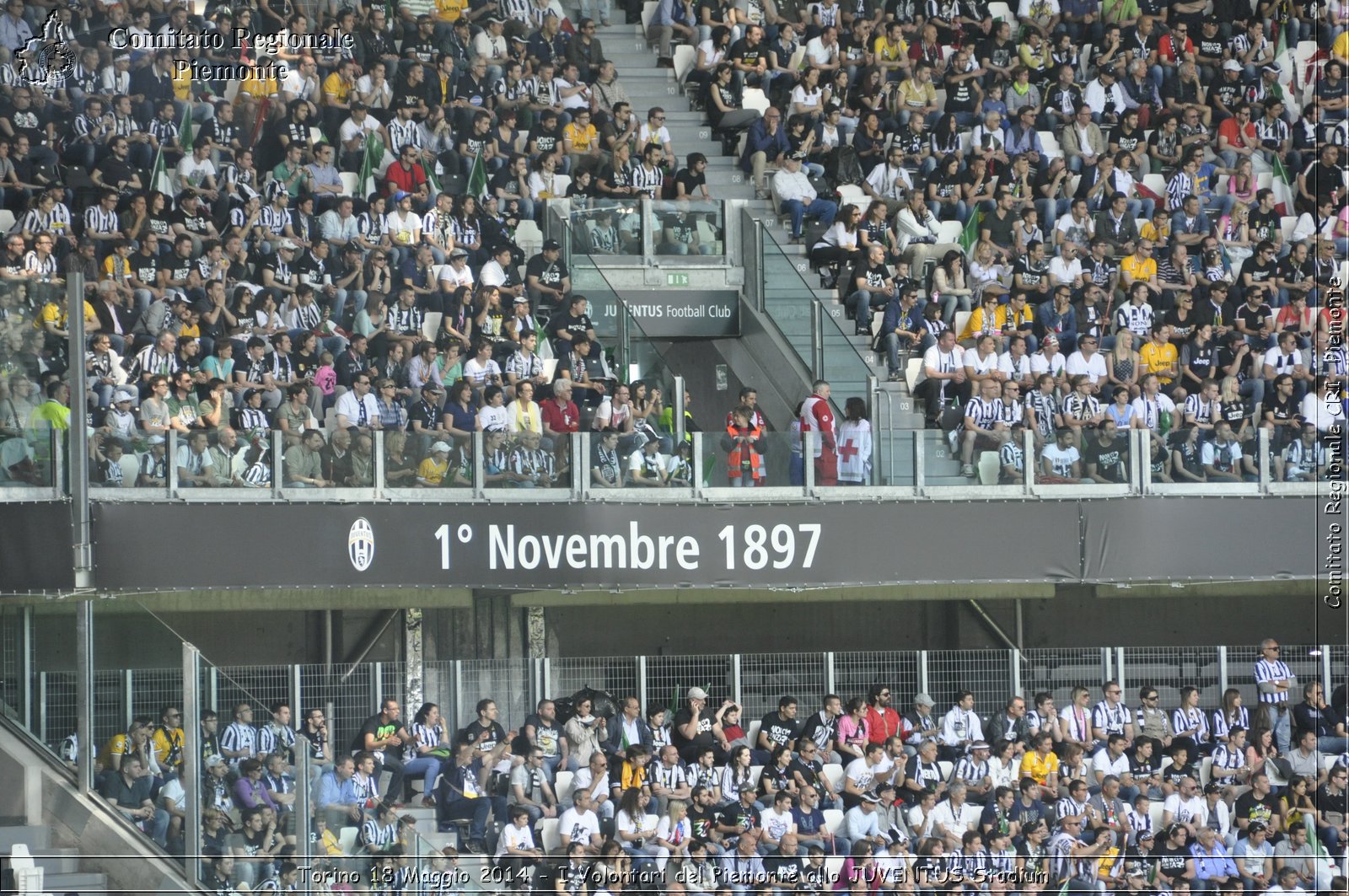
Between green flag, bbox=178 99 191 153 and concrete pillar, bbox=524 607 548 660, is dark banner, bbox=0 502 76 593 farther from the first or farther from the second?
concrete pillar, bbox=524 607 548 660

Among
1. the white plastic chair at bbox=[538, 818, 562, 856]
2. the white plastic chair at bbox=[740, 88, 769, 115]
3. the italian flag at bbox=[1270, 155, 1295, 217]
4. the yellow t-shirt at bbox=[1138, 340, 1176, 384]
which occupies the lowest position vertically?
the white plastic chair at bbox=[538, 818, 562, 856]

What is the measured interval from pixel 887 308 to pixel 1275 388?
10.9 feet

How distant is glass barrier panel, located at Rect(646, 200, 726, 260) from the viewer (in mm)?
18719

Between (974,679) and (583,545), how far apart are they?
12.2 feet

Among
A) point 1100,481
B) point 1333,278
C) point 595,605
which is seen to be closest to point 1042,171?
point 1333,278

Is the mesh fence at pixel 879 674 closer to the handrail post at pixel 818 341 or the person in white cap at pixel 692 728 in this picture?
the person in white cap at pixel 692 728

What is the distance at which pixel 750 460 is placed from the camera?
16250mm

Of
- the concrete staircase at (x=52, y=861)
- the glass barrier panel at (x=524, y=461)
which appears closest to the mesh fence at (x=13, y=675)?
the concrete staircase at (x=52, y=861)

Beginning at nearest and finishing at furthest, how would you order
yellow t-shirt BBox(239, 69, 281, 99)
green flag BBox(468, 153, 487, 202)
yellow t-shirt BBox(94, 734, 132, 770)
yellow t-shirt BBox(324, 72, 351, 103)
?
yellow t-shirt BBox(94, 734, 132, 770) → yellow t-shirt BBox(239, 69, 281, 99) → green flag BBox(468, 153, 487, 202) → yellow t-shirt BBox(324, 72, 351, 103)

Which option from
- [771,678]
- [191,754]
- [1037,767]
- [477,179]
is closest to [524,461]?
[771,678]

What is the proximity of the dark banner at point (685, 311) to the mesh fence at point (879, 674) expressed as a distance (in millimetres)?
3305

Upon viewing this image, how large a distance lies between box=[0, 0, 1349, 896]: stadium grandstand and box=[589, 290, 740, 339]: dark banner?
0.16 ft

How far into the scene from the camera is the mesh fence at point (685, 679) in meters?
17.2

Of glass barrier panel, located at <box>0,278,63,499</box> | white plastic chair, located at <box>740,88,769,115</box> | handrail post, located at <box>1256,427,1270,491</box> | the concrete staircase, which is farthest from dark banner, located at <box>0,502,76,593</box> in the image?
handrail post, located at <box>1256,427,1270,491</box>
